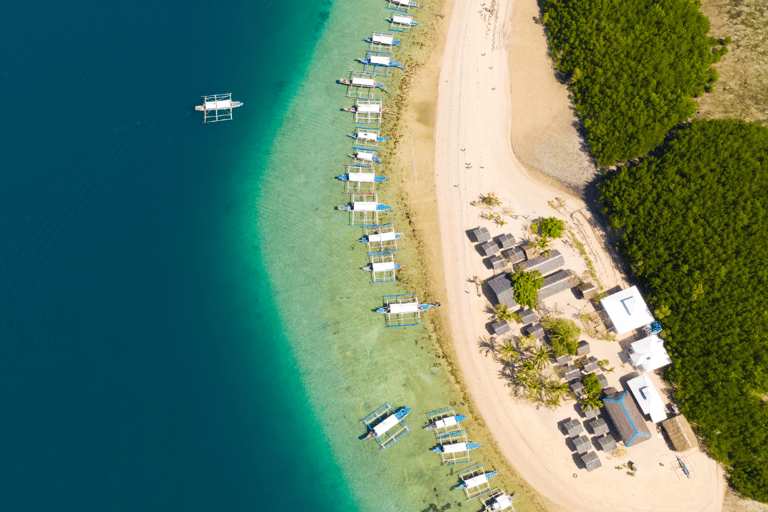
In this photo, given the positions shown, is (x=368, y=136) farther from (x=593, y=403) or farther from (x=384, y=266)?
(x=593, y=403)

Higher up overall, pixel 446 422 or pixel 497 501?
pixel 446 422

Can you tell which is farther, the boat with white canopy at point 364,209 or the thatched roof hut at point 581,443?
the boat with white canopy at point 364,209

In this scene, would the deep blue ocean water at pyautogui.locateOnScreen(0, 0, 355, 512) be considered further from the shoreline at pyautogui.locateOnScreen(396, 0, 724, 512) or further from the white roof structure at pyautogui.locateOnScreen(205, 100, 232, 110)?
the shoreline at pyautogui.locateOnScreen(396, 0, 724, 512)

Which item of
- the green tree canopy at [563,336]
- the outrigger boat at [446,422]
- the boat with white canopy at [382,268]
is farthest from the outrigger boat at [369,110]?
the outrigger boat at [446,422]

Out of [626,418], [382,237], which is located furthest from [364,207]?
[626,418]

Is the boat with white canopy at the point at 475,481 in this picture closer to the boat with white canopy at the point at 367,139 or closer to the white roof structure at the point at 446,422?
the white roof structure at the point at 446,422

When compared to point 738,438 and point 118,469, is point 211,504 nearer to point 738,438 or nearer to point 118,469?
point 118,469
